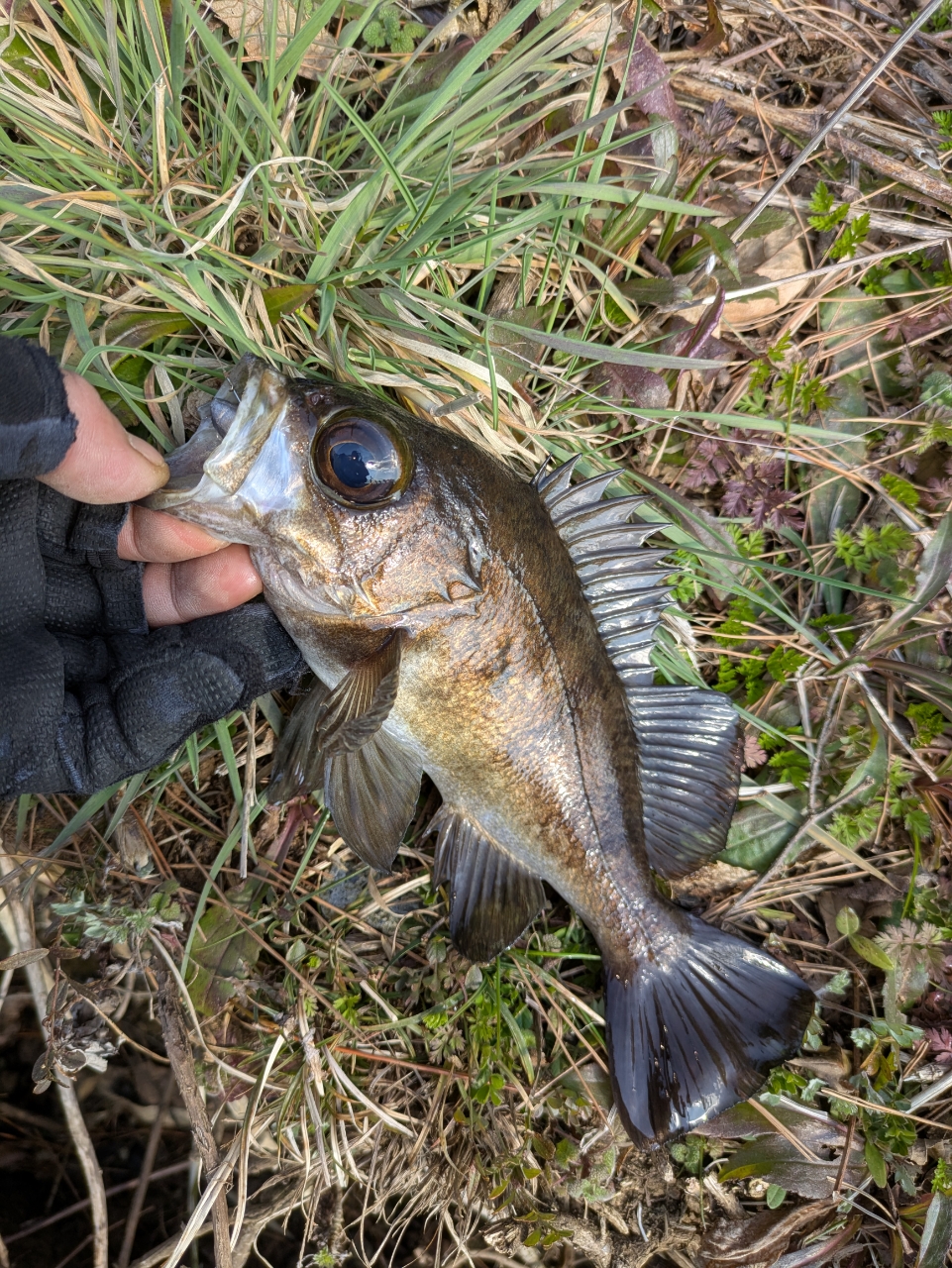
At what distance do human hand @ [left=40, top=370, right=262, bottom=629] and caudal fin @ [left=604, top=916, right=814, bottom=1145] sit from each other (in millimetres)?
1850

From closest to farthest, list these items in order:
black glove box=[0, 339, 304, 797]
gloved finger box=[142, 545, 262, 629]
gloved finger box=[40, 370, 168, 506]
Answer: gloved finger box=[40, 370, 168, 506], black glove box=[0, 339, 304, 797], gloved finger box=[142, 545, 262, 629]

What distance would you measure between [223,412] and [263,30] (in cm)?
116

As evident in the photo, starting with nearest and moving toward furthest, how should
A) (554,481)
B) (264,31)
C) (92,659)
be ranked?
(264,31) → (554,481) → (92,659)

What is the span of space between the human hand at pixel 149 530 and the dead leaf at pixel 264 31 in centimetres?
116

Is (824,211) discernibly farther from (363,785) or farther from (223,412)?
(363,785)

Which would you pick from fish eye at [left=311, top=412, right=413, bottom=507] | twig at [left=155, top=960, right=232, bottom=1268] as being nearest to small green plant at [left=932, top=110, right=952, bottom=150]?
fish eye at [left=311, top=412, right=413, bottom=507]

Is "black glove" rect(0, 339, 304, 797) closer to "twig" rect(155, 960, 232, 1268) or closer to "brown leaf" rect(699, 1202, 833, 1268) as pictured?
"twig" rect(155, 960, 232, 1268)

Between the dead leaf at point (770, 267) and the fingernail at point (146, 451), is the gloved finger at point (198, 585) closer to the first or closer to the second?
the fingernail at point (146, 451)

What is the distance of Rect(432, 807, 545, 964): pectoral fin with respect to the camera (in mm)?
2582

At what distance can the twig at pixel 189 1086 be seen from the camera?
2424 mm

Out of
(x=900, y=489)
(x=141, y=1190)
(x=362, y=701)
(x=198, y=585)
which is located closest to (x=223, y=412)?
(x=198, y=585)

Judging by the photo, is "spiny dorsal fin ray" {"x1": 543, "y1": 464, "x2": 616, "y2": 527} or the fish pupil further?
"spiny dorsal fin ray" {"x1": 543, "y1": 464, "x2": 616, "y2": 527}

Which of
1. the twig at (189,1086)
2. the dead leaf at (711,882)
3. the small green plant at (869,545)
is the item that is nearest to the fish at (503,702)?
the dead leaf at (711,882)

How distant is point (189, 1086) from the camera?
2.46m
